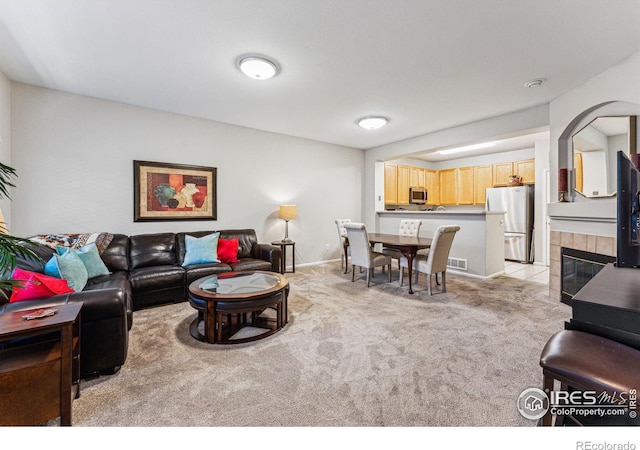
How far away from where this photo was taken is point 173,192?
13.2ft

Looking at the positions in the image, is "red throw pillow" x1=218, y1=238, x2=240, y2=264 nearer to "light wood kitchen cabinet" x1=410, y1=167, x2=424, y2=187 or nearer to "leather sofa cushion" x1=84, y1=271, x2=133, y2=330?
"leather sofa cushion" x1=84, y1=271, x2=133, y2=330

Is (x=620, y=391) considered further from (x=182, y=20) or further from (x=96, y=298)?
(x=182, y=20)

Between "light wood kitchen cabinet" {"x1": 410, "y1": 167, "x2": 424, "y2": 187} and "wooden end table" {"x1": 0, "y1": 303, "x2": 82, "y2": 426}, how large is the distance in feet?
22.8

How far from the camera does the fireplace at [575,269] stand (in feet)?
9.52

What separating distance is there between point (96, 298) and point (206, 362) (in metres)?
0.86

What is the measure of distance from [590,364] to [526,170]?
6348 millimetres

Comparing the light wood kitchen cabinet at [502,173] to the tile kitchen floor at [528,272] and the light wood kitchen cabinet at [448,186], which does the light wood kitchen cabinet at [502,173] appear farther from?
the tile kitchen floor at [528,272]

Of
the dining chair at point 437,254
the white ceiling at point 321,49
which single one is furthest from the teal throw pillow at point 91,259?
the dining chair at point 437,254

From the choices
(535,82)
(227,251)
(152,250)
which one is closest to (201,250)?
(227,251)

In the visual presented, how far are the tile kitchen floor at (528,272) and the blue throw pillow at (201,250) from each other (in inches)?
190

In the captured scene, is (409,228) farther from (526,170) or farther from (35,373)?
(35,373)

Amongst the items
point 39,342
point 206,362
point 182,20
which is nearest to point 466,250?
point 206,362

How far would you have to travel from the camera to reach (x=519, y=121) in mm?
3834

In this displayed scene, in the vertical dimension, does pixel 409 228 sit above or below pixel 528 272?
above
